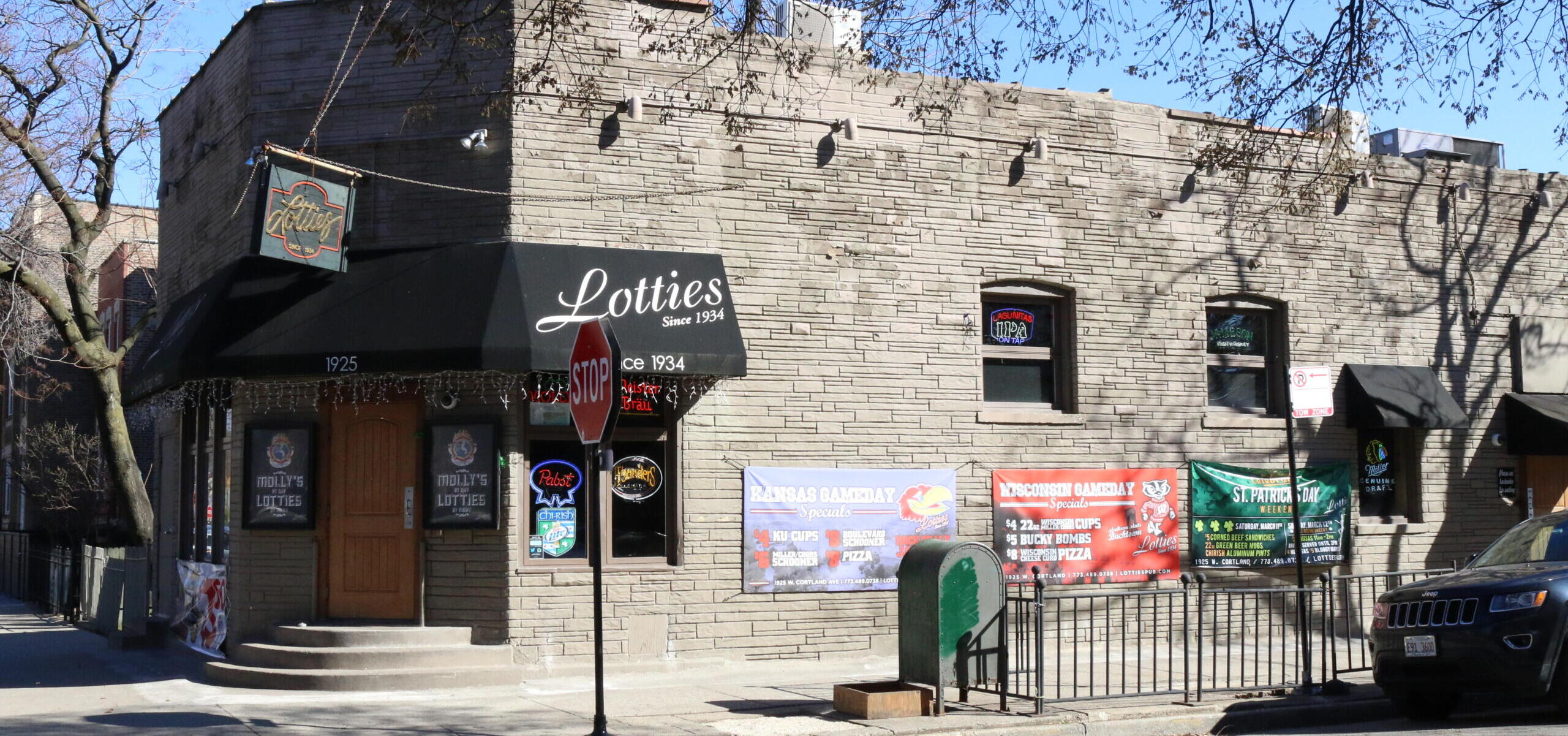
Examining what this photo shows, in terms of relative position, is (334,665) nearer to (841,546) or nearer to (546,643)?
(546,643)

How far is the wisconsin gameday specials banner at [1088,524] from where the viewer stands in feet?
45.9

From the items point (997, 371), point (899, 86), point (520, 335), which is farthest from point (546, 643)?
point (899, 86)

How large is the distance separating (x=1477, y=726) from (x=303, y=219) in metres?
10.4

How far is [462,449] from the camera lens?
1224cm

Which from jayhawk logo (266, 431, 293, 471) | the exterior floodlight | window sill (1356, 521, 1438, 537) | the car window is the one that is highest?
the exterior floodlight

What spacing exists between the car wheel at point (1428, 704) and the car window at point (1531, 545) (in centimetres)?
119

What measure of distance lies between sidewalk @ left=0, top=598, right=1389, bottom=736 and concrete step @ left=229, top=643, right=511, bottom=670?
40 cm

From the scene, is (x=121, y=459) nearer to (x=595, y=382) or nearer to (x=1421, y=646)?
(x=595, y=382)

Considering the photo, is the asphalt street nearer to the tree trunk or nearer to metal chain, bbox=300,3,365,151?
metal chain, bbox=300,3,365,151

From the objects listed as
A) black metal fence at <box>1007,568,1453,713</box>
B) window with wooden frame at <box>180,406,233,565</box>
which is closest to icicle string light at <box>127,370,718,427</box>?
window with wooden frame at <box>180,406,233,565</box>

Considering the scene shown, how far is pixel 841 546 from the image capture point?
521 inches

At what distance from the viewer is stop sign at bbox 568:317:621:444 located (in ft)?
26.8

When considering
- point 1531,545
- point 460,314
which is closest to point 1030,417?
point 1531,545

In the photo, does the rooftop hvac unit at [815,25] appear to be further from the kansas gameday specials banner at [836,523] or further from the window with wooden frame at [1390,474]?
the window with wooden frame at [1390,474]
